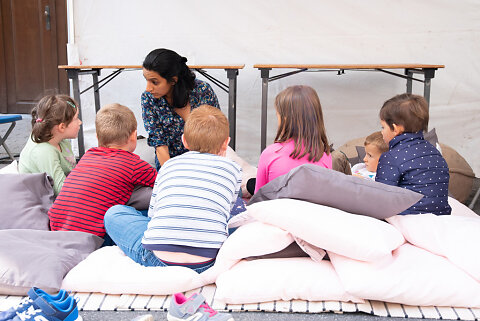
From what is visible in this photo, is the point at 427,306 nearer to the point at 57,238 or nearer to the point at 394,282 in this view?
the point at 394,282

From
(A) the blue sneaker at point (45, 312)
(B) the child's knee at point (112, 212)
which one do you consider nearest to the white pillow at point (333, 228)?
(B) the child's knee at point (112, 212)

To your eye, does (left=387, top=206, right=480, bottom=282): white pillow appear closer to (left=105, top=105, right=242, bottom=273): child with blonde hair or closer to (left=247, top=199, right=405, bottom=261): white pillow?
(left=247, top=199, right=405, bottom=261): white pillow

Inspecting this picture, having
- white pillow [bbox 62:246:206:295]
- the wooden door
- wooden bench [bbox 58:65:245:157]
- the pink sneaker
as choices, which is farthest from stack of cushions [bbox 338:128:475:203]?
the wooden door

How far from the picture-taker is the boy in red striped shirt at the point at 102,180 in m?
2.07

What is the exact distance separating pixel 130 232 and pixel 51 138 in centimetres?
92

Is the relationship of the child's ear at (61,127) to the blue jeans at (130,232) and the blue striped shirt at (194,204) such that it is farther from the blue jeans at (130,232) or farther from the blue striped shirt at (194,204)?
the blue striped shirt at (194,204)

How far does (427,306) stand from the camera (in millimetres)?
1614

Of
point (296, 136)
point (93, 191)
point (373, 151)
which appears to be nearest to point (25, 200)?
point (93, 191)

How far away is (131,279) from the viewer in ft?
5.52

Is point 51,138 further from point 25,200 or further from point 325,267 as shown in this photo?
point 325,267

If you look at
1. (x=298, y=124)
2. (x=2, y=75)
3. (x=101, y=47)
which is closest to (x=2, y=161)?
(x=101, y=47)

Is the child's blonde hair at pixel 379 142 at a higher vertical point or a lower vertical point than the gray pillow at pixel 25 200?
higher

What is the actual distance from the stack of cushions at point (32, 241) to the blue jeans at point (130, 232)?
0.48ft

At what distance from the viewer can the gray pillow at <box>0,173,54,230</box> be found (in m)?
2.16
